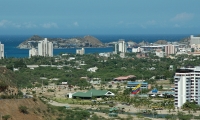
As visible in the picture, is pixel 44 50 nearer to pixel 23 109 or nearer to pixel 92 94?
pixel 92 94

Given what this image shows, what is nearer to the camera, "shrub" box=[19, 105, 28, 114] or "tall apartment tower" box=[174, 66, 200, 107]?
"shrub" box=[19, 105, 28, 114]

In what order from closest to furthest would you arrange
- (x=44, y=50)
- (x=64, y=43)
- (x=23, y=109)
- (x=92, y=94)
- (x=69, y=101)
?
(x=23, y=109) < (x=69, y=101) < (x=92, y=94) < (x=44, y=50) < (x=64, y=43)

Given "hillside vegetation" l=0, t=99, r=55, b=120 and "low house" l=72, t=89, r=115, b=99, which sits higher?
"hillside vegetation" l=0, t=99, r=55, b=120

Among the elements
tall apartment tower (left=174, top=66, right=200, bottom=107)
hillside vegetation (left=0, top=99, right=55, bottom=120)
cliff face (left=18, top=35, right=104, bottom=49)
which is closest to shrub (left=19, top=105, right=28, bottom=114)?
hillside vegetation (left=0, top=99, right=55, bottom=120)

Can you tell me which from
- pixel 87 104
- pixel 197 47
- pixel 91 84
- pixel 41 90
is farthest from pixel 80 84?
pixel 197 47

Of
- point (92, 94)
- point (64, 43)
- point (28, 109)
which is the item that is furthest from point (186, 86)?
point (64, 43)

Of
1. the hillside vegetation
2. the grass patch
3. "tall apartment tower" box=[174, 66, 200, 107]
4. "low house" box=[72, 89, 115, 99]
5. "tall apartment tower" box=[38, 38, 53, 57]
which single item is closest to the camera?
the hillside vegetation

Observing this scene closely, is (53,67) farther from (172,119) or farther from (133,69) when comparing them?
(172,119)

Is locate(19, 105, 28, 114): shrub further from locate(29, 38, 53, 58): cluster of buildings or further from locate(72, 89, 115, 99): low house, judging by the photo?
locate(29, 38, 53, 58): cluster of buildings

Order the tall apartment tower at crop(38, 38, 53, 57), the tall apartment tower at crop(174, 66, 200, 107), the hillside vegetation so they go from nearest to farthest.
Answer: the hillside vegetation, the tall apartment tower at crop(174, 66, 200, 107), the tall apartment tower at crop(38, 38, 53, 57)
